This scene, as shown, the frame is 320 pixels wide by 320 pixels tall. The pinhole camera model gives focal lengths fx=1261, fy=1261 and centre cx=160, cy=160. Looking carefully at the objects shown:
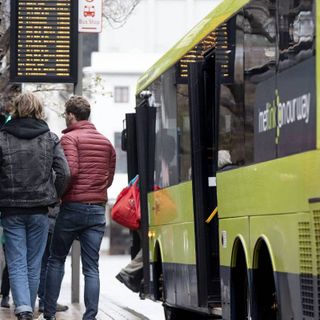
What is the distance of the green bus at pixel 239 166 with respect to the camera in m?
7.86

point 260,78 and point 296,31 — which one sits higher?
point 296,31

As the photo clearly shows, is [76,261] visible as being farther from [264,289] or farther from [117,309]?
[264,289]

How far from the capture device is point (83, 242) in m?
11.6

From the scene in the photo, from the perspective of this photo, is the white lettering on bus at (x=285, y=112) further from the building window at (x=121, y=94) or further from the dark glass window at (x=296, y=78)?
the building window at (x=121, y=94)

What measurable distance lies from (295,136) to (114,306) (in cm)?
1038

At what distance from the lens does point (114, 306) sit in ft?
59.2

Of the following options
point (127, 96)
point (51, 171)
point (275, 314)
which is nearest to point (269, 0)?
point (275, 314)

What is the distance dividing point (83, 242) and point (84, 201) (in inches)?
16.3

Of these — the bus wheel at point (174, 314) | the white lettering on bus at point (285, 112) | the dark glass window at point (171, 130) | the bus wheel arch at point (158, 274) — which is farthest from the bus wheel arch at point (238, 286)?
the bus wheel arch at point (158, 274)

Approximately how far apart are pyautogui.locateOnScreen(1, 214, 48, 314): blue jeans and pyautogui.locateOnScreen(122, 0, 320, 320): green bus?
1499 mm

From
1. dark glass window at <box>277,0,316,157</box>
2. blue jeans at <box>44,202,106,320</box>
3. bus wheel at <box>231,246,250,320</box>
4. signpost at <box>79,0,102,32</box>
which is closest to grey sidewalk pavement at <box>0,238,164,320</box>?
blue jeans at <box>44,202,106,320</box>

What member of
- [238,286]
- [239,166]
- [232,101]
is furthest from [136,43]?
[239,166]

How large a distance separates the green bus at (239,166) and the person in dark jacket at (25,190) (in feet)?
4.76

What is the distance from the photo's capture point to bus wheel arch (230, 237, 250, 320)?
32.6 feet
